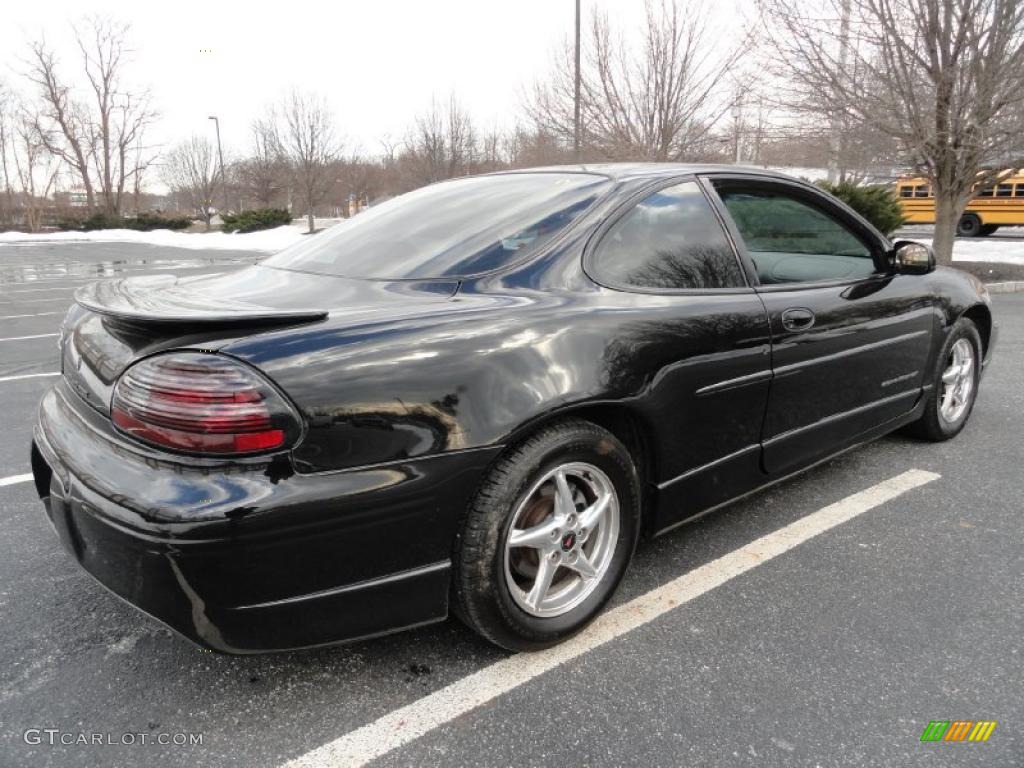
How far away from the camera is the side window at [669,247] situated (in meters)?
2.38

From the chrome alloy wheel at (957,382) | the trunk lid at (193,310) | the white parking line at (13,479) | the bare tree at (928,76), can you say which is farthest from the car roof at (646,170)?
the bare tree at (928,76)

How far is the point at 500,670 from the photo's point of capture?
6.82ft

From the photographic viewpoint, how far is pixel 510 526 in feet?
6.48

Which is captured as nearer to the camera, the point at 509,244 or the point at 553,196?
the point at 509,244

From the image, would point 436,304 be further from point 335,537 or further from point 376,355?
point 335,537

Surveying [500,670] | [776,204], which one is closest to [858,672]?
[500,670]

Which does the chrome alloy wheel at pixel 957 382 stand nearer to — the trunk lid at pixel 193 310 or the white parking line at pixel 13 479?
the trunk lid at pixel 193 310

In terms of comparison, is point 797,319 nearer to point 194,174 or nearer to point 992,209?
point 992,209

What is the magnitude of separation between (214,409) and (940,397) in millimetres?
3757

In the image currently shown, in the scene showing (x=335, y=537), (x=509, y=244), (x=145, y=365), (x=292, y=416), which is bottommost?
(x=335, y=537)

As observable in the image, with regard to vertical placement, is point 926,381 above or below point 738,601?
above

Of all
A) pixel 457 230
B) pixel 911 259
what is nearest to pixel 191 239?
pixel 457 230

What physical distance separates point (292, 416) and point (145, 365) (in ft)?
1.34

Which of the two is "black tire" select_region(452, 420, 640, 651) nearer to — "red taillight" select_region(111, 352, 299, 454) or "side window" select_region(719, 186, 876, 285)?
"red taillight" select_region(111, 352, 299, 454)
